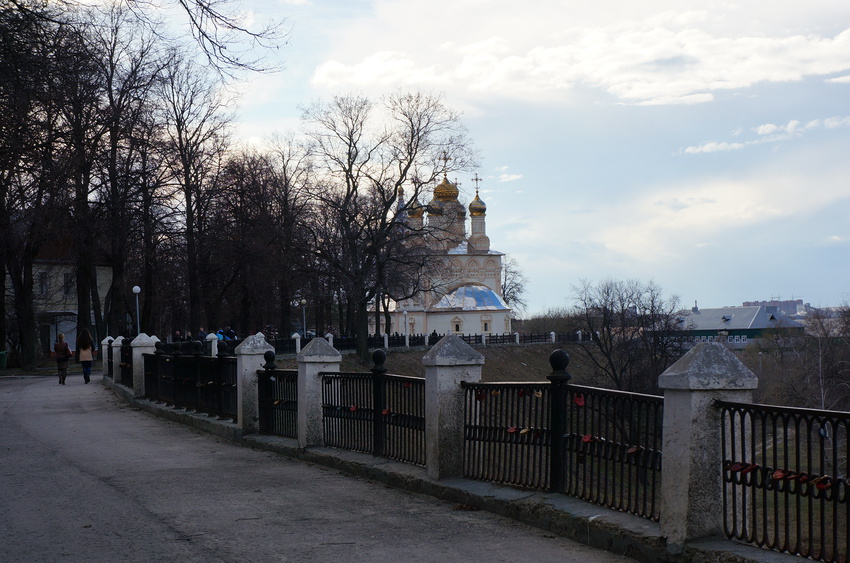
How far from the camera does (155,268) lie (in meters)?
43.3

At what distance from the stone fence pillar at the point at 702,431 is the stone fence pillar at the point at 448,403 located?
10.9 ft

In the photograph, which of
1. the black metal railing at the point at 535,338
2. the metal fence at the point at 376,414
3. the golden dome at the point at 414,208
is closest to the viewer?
the metal fence at the point at 376,414

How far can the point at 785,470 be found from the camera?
5328 mm

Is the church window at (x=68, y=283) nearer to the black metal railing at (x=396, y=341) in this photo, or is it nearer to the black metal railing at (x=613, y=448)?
the black metal railing at (x=396, y=341)

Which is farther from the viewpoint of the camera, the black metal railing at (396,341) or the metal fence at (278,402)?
the black metal railing at (396,341)

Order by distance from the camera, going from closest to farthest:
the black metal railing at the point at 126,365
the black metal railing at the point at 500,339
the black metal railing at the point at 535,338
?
the black metal railing at the point at 126,365 < the black metal railing at the point at 500,339 < the black metal railing at the point at 535,338

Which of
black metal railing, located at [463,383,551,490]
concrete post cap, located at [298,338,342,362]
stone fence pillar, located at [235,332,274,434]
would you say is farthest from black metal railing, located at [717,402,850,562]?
stone fence pillar, located at [235,332,274,434]

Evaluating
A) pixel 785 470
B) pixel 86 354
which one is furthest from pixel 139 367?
pixel 785 470

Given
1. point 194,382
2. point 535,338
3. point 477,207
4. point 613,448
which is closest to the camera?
point 613,448

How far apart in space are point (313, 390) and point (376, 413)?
1.61 metres

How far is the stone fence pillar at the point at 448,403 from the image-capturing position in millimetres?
8930

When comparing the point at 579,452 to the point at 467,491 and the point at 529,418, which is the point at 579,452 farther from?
the point at 467,491

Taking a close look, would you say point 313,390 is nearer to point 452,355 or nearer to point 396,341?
point 452,355

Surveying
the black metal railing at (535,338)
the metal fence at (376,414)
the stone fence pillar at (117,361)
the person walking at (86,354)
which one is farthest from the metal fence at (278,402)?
the black metal railing at (535,338)
